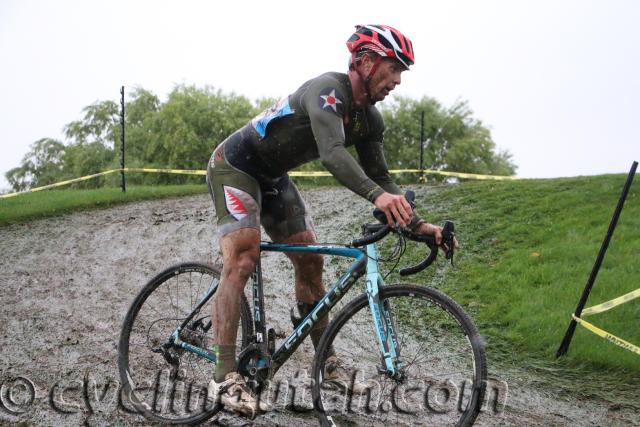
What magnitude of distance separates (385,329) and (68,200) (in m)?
13.9

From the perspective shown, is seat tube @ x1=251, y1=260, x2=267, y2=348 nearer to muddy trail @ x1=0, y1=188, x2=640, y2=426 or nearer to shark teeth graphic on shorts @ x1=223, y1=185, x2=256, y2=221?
shark teeth graphic on shorts @ x1=223, y1=185, x2=256, y2=221

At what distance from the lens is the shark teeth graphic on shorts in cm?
488

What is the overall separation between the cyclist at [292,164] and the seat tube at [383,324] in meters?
0.48

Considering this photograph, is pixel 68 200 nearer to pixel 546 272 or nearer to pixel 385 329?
pixel 546 272

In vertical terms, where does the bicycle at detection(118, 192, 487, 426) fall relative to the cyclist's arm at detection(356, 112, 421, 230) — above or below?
below

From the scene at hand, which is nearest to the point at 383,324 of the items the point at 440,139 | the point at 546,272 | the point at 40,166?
the point at 546,272

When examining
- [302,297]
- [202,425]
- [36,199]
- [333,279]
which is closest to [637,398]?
[302,297]

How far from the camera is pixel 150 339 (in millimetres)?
5543

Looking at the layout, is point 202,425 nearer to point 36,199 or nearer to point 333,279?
point 333,279

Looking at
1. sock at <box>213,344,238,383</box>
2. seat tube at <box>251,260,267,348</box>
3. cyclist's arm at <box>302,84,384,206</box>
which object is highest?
cyclist's arm at <box>302,84,384,206</box>

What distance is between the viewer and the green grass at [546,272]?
24.1 ft

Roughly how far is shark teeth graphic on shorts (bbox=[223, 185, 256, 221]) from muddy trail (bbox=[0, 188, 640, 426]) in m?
1.51

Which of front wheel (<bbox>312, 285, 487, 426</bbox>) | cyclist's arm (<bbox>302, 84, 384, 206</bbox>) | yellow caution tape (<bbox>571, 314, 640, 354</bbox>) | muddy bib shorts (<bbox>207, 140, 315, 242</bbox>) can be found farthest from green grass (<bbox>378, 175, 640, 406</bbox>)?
cyclist's arm (<bbox>302, 84, 384, 206</bbox>)

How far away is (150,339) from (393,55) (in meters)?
2.82
